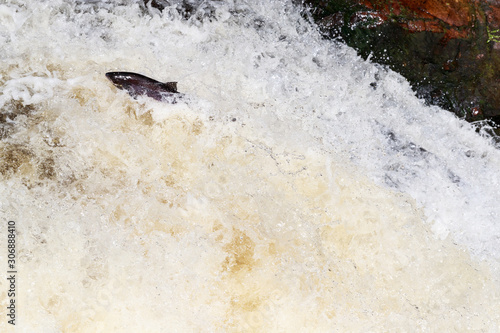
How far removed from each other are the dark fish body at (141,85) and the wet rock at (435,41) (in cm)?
135

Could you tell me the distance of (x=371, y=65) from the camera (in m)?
2.96

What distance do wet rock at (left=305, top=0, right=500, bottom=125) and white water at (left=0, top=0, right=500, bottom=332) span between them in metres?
0.49

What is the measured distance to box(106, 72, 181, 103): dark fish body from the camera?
251 centimetres

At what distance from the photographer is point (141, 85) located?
2.52m

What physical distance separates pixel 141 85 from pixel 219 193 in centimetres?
88

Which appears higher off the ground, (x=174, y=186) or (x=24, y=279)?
(x=174, y=186)

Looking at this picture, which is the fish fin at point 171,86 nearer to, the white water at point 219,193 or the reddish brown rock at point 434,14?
the white water at point 219,193

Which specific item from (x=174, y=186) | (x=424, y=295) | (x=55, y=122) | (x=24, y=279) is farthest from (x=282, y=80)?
(x=24, y=279)

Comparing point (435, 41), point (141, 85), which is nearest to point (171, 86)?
point (141, 85)

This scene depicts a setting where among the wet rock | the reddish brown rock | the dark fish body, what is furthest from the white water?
the reddish brown rock

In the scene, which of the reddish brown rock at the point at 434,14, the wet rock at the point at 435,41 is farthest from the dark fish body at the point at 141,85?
the reddish brown rock at the point at 434,14

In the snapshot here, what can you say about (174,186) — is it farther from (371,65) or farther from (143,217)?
(371,65)

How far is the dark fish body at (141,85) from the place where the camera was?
8.22 ft

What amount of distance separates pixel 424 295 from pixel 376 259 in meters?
0.41
